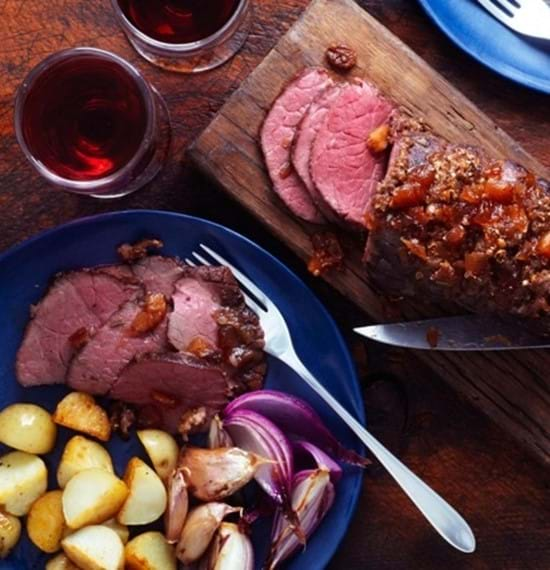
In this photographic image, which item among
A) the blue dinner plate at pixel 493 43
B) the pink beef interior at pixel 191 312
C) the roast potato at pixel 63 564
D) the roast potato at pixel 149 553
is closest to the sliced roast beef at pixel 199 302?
the pink beef interior at pixel 191 312

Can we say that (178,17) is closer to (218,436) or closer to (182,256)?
(182,256)

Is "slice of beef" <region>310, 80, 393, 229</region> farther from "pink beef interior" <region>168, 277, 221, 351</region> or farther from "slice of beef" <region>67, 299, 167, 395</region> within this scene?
"slice of beef" <region>67, 299, 167, 395</region>

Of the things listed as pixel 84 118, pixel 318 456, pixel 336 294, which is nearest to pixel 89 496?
pixel 318 456

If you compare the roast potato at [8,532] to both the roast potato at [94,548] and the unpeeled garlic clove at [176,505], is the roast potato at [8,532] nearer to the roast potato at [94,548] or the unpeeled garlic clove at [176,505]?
the roast potato at [94,548]

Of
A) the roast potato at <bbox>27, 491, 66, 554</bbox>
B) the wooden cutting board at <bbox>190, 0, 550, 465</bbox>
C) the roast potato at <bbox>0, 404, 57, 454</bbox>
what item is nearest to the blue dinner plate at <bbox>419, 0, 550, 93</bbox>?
the wooden cutting board at <bbox>190, 0, 550, 465</bbox>

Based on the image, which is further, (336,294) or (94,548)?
(336,294)
